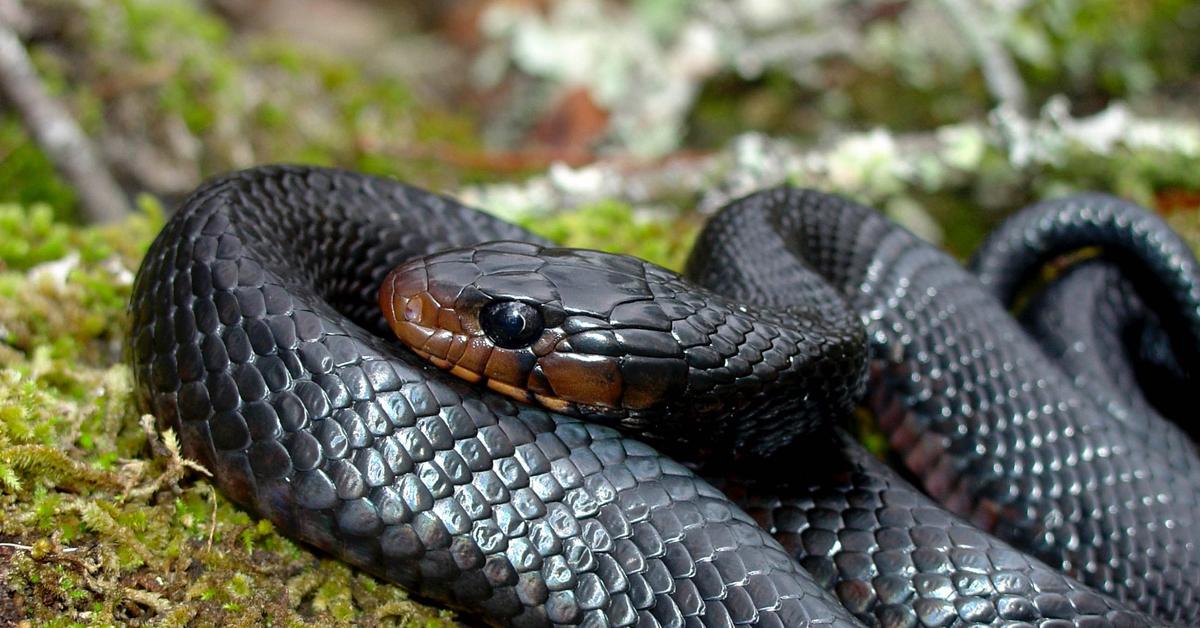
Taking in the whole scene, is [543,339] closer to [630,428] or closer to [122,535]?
[630,428]

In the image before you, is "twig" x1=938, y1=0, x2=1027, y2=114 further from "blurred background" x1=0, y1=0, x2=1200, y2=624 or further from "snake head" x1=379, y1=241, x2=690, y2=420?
"snake head" x1=379, y1=241, x2=690, y2=420

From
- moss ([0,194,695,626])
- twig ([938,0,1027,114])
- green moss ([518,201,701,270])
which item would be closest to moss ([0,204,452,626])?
moss ([0,194,695,626])

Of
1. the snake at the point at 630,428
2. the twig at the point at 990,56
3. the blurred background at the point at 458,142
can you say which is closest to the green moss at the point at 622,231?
the blurred background at the point at 458,142

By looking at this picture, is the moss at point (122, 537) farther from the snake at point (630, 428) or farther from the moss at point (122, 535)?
the snake at point (630, 428)

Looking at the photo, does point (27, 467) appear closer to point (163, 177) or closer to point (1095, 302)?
point (163, 177)

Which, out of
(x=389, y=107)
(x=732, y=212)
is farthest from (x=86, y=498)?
(x=389, y=107)

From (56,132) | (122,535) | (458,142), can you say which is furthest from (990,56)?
(122,535)
